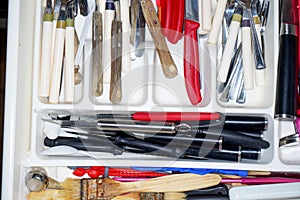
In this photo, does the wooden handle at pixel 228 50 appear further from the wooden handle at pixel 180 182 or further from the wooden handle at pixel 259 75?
the wooden handle at pixel 180 182

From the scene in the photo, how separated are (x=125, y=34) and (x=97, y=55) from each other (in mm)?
56

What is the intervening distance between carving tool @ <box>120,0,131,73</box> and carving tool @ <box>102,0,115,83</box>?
2 centimetres

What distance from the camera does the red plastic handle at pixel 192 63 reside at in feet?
2.61

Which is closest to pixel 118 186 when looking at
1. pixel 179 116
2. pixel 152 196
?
pixel 152 196

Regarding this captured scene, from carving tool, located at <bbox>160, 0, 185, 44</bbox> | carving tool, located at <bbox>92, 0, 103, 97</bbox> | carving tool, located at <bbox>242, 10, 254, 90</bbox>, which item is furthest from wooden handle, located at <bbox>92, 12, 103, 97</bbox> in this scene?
carving tool, located at <bbox>242, 10, 254, 90</bbox>

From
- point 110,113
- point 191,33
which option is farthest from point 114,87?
point 191,33

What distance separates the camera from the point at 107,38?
2.62 ft

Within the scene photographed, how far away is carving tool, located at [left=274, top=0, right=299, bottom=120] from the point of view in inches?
29.6

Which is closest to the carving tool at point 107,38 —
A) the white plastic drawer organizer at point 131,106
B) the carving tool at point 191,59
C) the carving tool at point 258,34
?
the white plastic drawer organizer at point 131,106

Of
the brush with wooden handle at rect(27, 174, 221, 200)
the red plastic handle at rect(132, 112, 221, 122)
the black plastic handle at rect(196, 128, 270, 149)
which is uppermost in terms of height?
the red plastic handle at rect(132, 112, 221, 122)

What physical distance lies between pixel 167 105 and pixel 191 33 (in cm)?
12

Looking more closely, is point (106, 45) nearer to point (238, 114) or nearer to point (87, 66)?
point (87, 66)

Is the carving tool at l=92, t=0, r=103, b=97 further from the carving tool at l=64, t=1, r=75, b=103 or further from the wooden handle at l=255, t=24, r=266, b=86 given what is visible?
the wooden handle at l=255, t=24, r=266, b=86

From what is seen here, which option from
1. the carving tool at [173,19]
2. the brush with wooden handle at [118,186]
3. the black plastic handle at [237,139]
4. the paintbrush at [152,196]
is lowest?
the paintbrush at [152,196]
